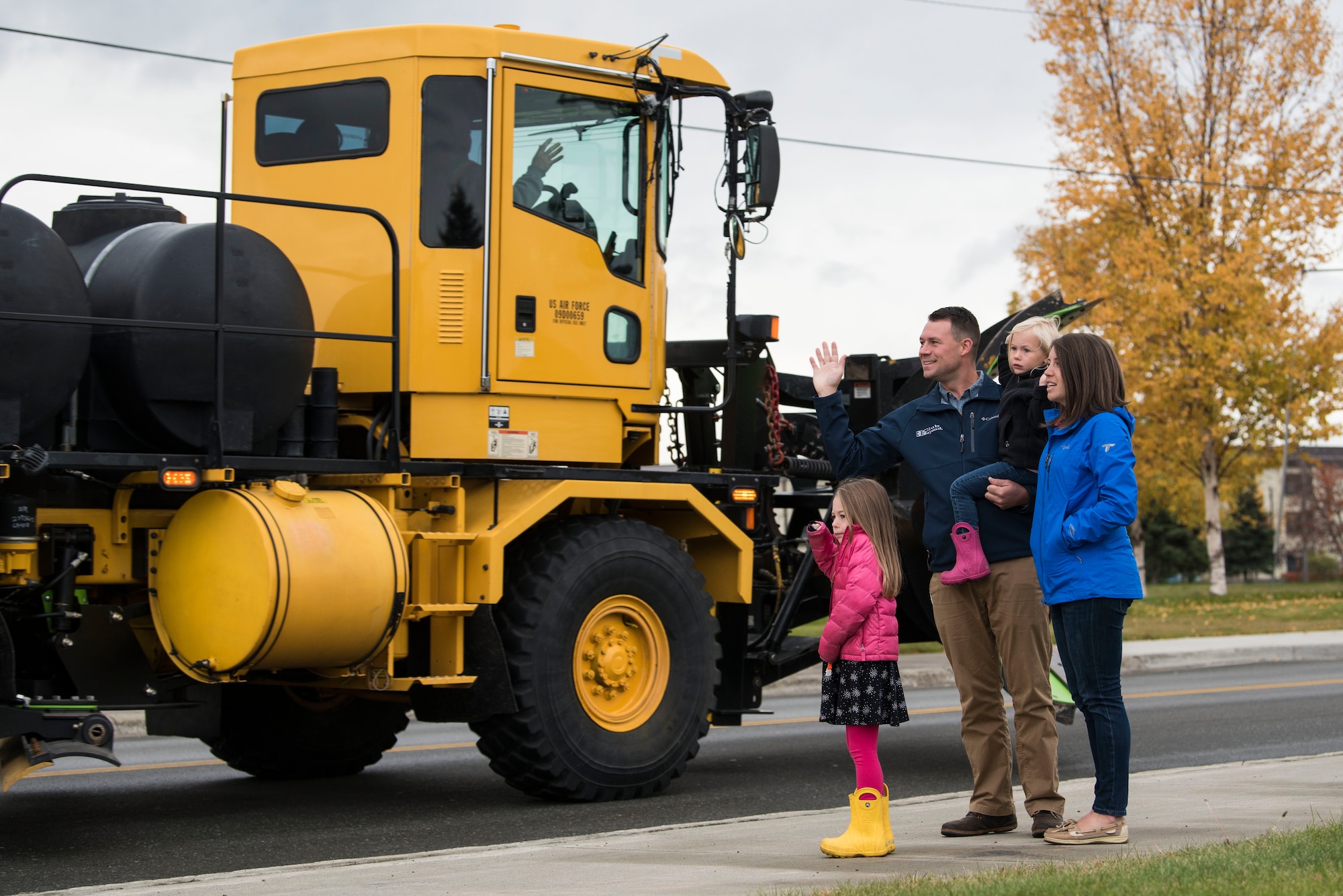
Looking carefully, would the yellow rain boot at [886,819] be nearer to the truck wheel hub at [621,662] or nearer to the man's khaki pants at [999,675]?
the man's khaki pants at [999,675]

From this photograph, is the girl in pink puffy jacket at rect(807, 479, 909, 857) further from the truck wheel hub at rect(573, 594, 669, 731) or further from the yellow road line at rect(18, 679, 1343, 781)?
the truck wheel hub at rect(573, 594, 669, 731)

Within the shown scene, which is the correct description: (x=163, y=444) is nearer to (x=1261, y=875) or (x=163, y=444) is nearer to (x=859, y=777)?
(x=859, y=777)

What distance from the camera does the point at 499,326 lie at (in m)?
8.17

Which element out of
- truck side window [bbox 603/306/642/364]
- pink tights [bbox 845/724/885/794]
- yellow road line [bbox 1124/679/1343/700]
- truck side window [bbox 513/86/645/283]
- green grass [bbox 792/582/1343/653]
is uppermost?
truck side window [bbox 513/86/645/283]

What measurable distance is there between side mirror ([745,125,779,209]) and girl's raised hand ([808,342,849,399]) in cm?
228

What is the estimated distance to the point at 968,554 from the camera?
6.34 metres

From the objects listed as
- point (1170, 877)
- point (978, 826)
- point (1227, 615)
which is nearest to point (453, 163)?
point (978, 826)

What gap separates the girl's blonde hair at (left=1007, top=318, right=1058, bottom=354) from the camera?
639 centimetres

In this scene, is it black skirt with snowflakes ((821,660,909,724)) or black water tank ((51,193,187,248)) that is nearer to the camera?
black skirt with snowflakes ((821,660,909,724))

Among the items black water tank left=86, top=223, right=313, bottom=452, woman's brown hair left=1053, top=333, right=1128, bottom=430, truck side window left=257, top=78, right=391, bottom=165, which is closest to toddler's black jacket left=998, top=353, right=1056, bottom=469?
woman's brown hair left=1053, top=333, right=1128, bottom=430

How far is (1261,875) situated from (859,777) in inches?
61.1

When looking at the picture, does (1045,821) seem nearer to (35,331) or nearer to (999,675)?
(999,675)

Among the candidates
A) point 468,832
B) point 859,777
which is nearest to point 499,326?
point 468,832

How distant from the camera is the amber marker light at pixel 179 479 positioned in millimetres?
6727
